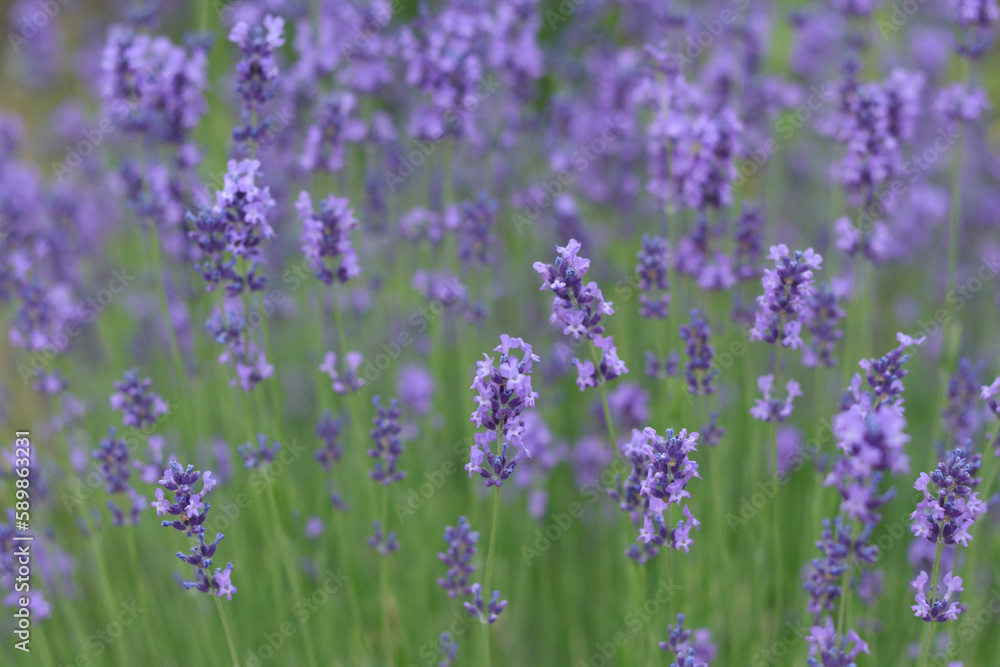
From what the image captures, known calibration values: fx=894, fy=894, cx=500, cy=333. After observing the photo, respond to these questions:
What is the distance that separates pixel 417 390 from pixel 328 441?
3.31ft

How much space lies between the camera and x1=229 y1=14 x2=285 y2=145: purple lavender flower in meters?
2.39

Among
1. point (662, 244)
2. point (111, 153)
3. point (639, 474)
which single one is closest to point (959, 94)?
point (662, 244)

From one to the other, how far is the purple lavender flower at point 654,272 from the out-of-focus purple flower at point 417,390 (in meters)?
1.20

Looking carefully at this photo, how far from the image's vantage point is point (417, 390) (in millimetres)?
3701

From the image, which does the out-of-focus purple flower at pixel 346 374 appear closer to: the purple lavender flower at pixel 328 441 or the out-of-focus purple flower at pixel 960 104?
the purple lavender flower at pixel 328 441

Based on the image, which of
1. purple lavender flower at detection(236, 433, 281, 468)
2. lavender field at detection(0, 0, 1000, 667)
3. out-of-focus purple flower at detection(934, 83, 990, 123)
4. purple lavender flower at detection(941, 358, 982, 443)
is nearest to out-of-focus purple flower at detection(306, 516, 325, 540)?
lavender field at detection(0, 0, 1000, 667)

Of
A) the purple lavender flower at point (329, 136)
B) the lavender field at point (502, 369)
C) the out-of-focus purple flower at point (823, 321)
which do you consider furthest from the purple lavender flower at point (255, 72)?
the out-of-focus purple flower at point (823, 321)

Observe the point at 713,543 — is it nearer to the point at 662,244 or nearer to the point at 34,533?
the point at 662,244

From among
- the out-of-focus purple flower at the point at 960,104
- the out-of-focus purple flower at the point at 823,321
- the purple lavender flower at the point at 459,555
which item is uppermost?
the out-of-focus purple flower at the point at 960,104

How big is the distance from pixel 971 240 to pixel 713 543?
9.29ft

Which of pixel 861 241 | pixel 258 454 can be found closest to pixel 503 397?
pixel 258 454

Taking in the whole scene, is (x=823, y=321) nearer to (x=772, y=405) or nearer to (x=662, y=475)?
(x=772, y=405)

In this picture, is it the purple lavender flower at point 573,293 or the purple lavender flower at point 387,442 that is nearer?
the purple lavender flower at point 573,293

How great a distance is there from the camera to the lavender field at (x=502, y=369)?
86.4 inches
